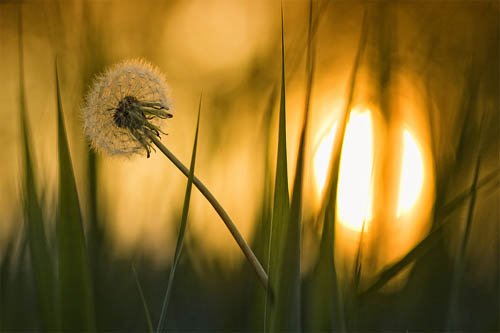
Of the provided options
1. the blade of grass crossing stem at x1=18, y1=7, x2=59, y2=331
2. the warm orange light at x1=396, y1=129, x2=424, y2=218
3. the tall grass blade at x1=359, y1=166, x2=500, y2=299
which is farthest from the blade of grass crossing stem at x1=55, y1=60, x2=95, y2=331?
the warm orange light at x1=396, y1=129, x2=424, y2=218

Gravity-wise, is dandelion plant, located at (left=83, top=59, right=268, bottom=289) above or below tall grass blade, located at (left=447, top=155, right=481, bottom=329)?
above

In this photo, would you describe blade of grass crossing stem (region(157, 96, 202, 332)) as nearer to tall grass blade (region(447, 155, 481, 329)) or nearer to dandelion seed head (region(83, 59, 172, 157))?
dandelion seed head (region(83, 59, 172, 157))

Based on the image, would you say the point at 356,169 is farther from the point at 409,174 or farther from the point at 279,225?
the point at 279,225

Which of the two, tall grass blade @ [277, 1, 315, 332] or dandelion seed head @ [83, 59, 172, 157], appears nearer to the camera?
tall grass blade @ [277, 1, 315, 332]

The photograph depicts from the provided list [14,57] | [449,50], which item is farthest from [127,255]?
[449,50]

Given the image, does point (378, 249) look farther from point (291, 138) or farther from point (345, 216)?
point (291, 138)

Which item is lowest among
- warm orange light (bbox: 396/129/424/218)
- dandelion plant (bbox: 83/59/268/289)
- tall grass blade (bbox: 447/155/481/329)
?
tall grass blade (bbox: 447/155/481/329)
